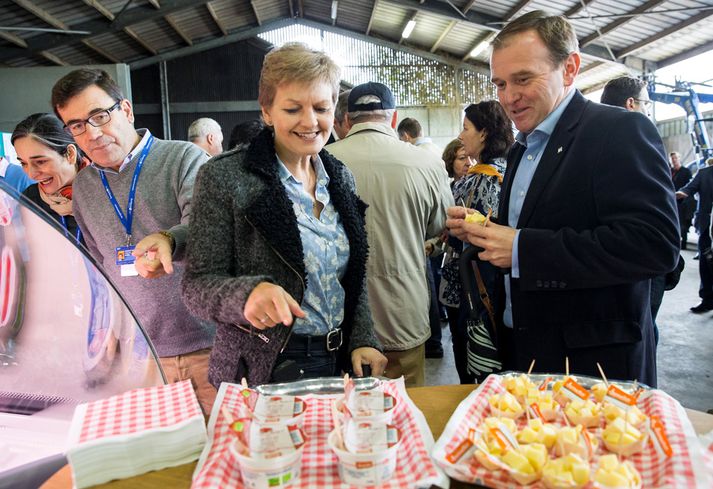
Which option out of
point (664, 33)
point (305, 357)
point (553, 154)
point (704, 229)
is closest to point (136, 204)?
point (305, 357)

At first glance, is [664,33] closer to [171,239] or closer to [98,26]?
[171,239]

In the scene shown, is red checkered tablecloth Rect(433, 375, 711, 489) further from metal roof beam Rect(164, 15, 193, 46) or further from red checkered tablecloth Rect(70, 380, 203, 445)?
metal roof beam Rect(164, 15, 193, 46)

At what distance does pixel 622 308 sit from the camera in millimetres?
1609

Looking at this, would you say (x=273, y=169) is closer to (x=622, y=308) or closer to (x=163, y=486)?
(x=163, y=486)

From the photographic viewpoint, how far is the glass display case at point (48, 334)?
1.23m

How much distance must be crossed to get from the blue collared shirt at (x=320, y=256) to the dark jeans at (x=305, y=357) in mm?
27

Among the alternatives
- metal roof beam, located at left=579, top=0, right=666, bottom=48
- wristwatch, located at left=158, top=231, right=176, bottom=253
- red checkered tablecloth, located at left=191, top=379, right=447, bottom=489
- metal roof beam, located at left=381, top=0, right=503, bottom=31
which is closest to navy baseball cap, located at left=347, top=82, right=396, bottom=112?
wristwatch, located at left=158, top=231, right=176, bottom=253

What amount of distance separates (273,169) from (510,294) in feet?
2.96

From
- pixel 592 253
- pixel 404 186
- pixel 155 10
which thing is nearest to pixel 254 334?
pixel 592 253

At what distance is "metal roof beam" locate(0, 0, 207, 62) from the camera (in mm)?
11656

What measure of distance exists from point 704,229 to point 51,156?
22.7ft

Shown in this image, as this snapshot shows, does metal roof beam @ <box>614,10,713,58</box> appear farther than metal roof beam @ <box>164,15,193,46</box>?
No

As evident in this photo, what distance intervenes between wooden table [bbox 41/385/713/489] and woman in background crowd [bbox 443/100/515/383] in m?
1.53

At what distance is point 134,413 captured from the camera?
115 cm
